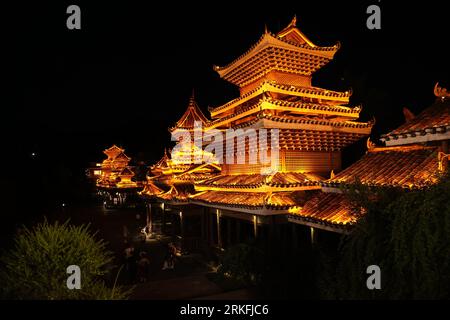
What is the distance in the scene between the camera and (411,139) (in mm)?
8133

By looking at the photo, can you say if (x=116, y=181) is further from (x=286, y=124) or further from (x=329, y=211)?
(x=329, y=211)

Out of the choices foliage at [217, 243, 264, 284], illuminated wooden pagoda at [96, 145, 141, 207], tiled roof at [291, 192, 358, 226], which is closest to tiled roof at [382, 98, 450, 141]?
tiled roof at [291, 192, 358, 226]

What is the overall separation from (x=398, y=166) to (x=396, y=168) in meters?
0.12

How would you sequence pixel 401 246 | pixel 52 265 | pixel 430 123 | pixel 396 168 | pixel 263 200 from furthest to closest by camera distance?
pixel 263 200, pixel 396 168, pixel 430 123, pixel 52 265, pixel 401 246

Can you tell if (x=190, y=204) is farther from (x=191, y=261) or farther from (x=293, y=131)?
(x=293, y=131)

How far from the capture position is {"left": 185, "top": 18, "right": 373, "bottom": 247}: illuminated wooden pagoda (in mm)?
12289

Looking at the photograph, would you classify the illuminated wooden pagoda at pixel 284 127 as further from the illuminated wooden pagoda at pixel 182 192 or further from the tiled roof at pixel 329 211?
the illuminated wooden pagoda at pixel 182 192

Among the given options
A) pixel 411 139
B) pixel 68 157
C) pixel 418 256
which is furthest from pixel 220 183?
pixel 68 157

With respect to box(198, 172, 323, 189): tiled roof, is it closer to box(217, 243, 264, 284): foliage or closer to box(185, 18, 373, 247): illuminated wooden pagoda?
box(185, 18, 373, 247): illuminated wooden pagoda

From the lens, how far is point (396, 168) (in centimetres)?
908

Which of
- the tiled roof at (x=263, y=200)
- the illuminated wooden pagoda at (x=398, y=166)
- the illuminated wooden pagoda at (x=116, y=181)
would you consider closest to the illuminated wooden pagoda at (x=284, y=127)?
the tiled roof at (x=263, y=200)

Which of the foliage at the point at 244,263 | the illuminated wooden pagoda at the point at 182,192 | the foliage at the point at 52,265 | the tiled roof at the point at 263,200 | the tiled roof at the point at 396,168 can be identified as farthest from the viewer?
the illuminated wooden pagoda at the point at 182,192

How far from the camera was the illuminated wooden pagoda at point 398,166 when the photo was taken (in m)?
7.70

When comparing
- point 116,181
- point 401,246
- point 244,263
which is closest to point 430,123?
point 401,246
